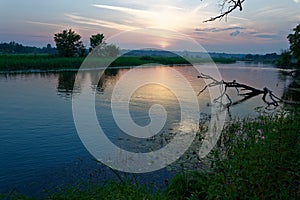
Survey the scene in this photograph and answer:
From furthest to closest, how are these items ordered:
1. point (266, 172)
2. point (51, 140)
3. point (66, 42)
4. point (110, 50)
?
point (110, 50), point (66, 42), point (51, 140), point (266, 172)

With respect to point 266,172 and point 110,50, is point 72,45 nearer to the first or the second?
point 110,50

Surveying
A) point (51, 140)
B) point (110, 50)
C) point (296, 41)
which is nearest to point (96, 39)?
point (110, 50)

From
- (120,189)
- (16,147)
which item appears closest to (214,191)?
(120,189)

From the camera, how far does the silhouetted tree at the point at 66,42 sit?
73.7 meters

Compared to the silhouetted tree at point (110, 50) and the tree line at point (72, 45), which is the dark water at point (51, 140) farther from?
the silhouetted tree at point (110, 50)

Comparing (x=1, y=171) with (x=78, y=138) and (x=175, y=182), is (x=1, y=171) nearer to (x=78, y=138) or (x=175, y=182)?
(x=78, y=138)

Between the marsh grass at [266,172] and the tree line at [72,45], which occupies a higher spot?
the tree line at [72,45]

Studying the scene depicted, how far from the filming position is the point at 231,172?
448 centimetres

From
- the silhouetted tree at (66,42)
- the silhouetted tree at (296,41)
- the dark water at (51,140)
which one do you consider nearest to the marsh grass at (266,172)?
the dark water at (51,140)

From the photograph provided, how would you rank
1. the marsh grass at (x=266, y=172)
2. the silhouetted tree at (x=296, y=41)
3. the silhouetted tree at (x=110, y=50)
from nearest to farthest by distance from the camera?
the marsh grass at (x=266, y=172)
the silhouetted tree at (x=296, y=41)
the silhouetted tree at (x=110, y=50)

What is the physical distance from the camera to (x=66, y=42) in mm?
74000

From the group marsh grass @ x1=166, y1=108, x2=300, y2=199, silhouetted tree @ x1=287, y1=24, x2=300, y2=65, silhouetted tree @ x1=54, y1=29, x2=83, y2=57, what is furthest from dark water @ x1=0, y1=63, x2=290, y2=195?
silhouetted tree @ x1=54, y1=29, x2=83, y2=57

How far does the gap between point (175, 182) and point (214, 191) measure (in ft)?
9.36

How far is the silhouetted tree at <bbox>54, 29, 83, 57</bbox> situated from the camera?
242ft
